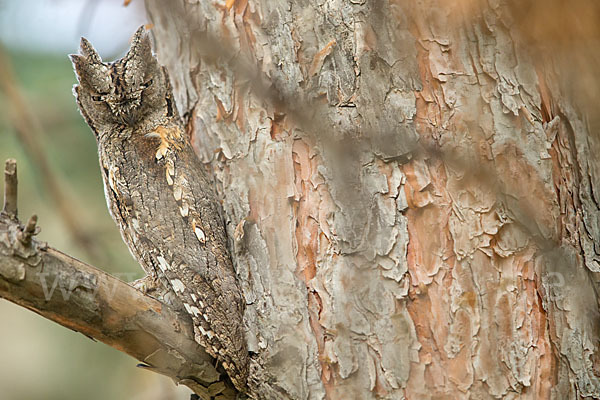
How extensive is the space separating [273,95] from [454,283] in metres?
1.12

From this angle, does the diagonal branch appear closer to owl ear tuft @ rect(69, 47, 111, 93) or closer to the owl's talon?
the owl's talon

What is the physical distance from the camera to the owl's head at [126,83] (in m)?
2.46

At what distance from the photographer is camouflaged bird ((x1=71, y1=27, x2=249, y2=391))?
80.3 inches

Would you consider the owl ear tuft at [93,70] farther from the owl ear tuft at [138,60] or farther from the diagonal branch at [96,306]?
the diagonal branch at [96,306]

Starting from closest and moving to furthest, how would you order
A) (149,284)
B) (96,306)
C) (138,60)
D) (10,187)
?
(10,187) < (96,306) < (149,284) < (138,60)

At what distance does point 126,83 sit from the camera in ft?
8.07

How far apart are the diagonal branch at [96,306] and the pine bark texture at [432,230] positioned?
230 mm

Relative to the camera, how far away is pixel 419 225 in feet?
5.89

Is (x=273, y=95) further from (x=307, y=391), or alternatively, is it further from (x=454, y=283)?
(x=307, y=391)

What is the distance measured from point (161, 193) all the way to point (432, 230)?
1.11 m

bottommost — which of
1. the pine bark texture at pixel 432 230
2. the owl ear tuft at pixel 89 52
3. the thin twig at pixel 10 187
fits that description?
the pine bark texture at pixel 432 230

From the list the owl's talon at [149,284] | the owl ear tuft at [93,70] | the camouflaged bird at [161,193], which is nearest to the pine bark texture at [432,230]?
the camouflaged bird at [161,193]

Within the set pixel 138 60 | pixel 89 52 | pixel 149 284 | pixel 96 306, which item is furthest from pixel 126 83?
pixel 96 306

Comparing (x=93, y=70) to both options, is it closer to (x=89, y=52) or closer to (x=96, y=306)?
(x=89, y=52)
